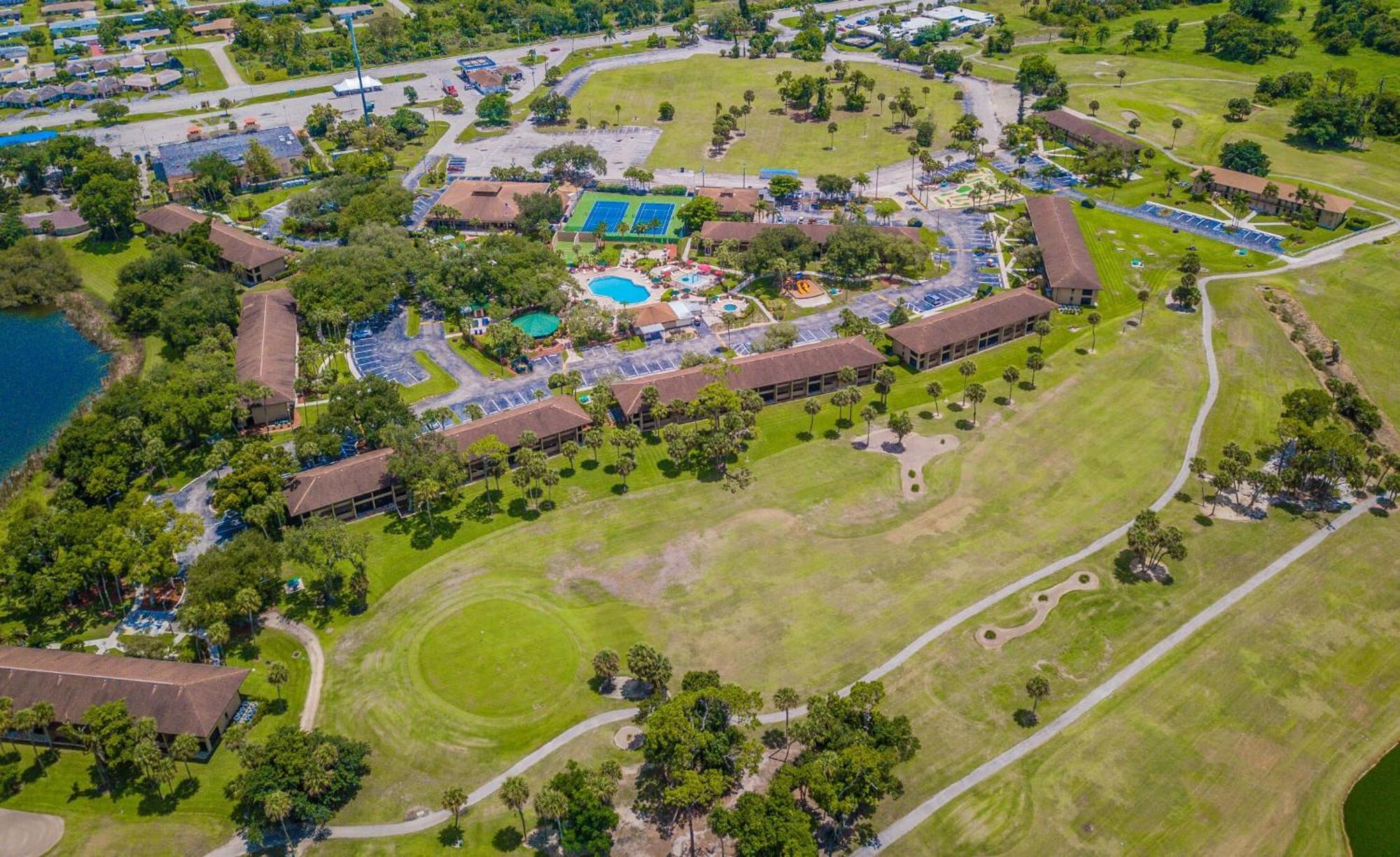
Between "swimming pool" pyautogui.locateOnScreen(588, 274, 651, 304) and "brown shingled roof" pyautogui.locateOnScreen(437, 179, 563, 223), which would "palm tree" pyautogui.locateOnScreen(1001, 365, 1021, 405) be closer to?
"swimming pool" pyautogui.locateOnScreen(588, 274, 651, 304)

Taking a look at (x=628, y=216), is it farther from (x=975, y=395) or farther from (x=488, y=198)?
(x=975, y=395)

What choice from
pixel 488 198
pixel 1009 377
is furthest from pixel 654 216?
pixel 1009 377

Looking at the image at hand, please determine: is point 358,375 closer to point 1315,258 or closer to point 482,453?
point 482,453

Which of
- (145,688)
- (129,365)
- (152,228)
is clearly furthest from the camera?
(152,228)

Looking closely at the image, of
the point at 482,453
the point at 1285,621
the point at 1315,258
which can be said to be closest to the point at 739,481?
the point at 482,453

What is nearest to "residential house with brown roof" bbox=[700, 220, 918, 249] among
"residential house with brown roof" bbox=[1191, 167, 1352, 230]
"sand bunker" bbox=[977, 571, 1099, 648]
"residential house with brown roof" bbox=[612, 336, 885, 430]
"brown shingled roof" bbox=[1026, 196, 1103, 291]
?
"brown shingled roof" bbox=[1026, 196, 1103, 291]

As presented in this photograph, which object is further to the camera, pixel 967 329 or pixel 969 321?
pixel 969 321
